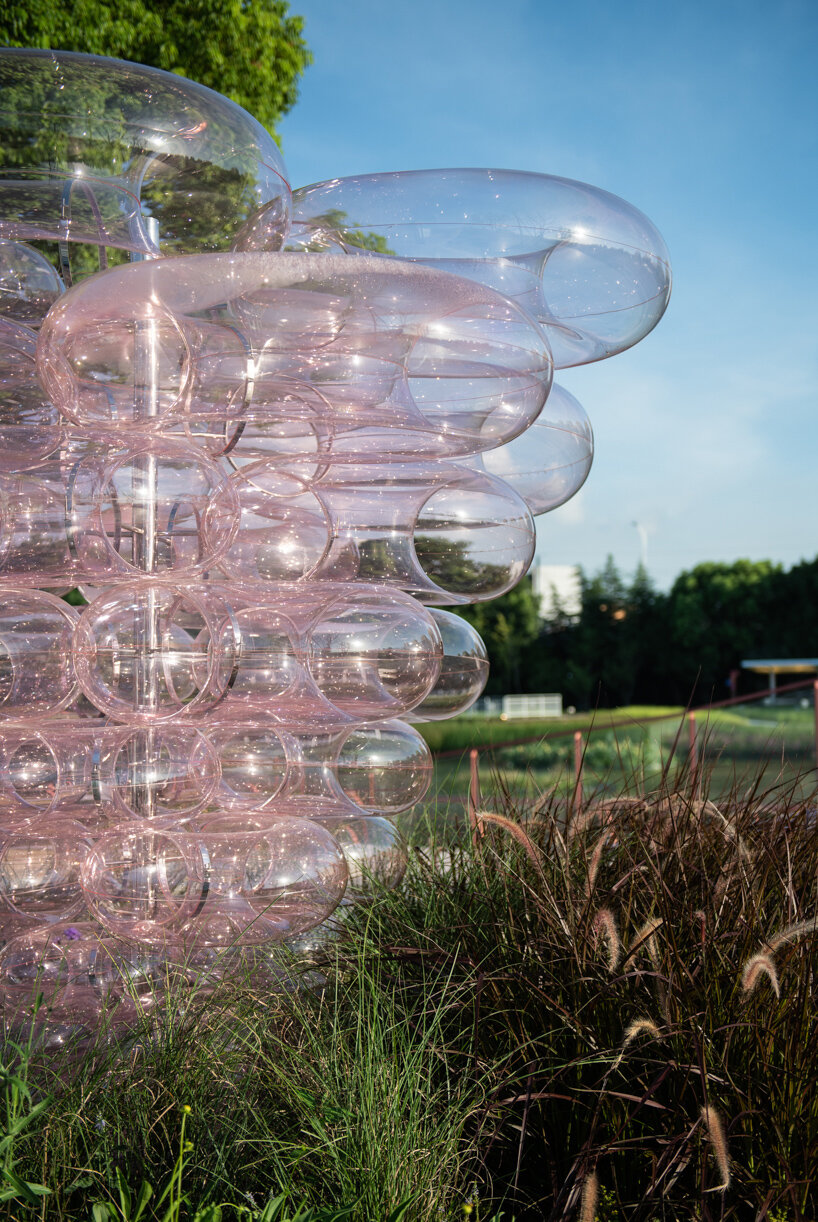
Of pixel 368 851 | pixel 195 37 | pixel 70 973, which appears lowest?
pixel 70 973

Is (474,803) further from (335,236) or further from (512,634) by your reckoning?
→ (512,634)

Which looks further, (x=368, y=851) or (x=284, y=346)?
(x=368, y=851)

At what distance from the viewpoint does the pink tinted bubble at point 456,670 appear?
3000mm

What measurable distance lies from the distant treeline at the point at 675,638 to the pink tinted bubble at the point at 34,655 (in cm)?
4246

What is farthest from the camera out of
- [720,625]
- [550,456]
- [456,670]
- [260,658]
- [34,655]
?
[720,625]

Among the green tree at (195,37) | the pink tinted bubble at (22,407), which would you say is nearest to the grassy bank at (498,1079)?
the pink tinted bubble at (22,407)

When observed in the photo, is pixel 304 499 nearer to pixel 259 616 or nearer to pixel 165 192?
pixel 259 616

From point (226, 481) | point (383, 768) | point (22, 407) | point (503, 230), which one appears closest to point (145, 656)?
point (226, 481)

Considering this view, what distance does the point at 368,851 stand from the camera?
9.70ft

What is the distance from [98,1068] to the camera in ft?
6.47

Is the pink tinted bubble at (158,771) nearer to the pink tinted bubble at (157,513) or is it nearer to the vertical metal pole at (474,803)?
the pink tinted bubble at (157,513)

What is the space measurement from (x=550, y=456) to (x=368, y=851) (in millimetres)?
1265

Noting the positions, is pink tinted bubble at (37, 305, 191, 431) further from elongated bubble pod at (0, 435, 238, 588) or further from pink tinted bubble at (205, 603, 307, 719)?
pink tinted bubble at (205, 603, 307, 719)

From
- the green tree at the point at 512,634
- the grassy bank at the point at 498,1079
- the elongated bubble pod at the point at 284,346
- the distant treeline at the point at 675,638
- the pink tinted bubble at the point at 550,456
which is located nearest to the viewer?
the grassy bank at the point at 498,1079
